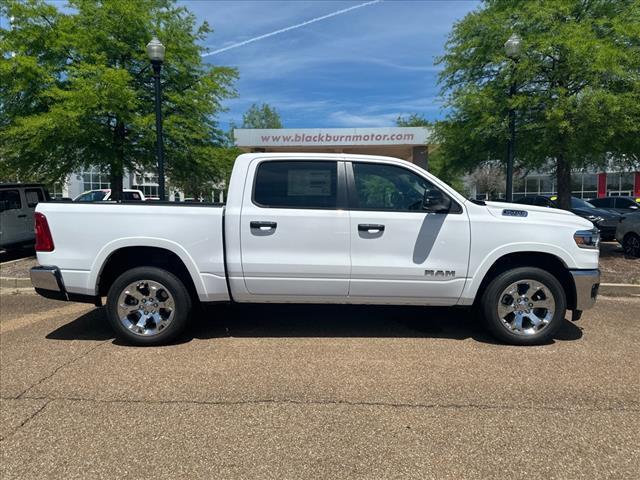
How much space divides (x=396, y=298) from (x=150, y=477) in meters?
2.88

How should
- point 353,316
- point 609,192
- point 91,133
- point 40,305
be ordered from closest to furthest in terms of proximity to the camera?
point 353,316 < point 40,305 < point 91,133 < point 609,192

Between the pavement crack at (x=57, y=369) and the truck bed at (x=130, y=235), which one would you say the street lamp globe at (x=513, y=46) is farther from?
the pavement crack at (x=57, y=369)

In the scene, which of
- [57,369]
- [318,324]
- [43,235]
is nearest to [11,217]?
[43,235]

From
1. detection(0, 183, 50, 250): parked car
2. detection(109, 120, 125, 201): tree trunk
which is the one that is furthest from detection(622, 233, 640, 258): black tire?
detection(0, 183, 50, 250): parked car

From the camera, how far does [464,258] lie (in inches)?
187

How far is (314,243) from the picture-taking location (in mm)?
4723

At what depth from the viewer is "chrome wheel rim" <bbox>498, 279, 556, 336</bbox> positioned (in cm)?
478

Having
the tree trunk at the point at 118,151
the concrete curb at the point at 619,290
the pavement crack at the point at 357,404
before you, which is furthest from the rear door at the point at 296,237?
the tree trunk at the point at 118,151

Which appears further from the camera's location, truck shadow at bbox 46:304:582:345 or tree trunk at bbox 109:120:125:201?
tree trunk at bbox 109:120:125:201

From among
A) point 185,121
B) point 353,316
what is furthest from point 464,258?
point 185,121

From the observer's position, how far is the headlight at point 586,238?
4750mm

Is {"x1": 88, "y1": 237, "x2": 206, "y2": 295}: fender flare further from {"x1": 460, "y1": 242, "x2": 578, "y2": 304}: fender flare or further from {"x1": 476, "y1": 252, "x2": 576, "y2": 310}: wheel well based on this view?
{"x1": 476, "y1": 252, "x2": 576, "y2": 310}: wheel well

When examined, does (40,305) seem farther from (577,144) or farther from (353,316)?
(577,144)

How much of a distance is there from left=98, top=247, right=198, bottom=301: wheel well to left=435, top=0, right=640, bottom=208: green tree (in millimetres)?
7293
